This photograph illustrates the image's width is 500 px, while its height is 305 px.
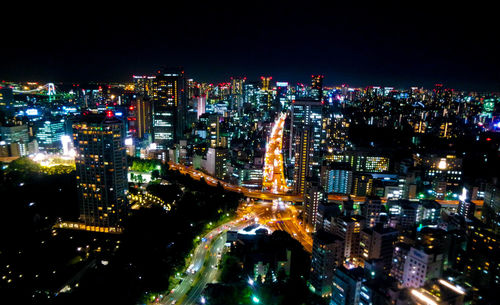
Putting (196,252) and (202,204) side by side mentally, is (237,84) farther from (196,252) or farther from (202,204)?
(196,252)

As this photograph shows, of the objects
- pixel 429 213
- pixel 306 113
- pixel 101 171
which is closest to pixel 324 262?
pixel 429 213

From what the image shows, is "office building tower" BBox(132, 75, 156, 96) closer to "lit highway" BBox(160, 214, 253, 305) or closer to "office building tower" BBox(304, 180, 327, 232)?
"lit highway" BBox(160, 214, 253, 305)

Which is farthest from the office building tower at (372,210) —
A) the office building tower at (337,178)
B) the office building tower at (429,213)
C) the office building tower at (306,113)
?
the office building tower at (306,113)

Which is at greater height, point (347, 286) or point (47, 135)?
point (47, 135)

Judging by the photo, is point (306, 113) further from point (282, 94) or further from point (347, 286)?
point (282, 94)

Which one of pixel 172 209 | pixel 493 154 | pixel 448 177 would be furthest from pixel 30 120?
pixel 493 154

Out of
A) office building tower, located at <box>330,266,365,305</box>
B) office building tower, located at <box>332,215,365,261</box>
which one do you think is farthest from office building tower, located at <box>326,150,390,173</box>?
office building tower, located at <box>330,266,365,305</box>
